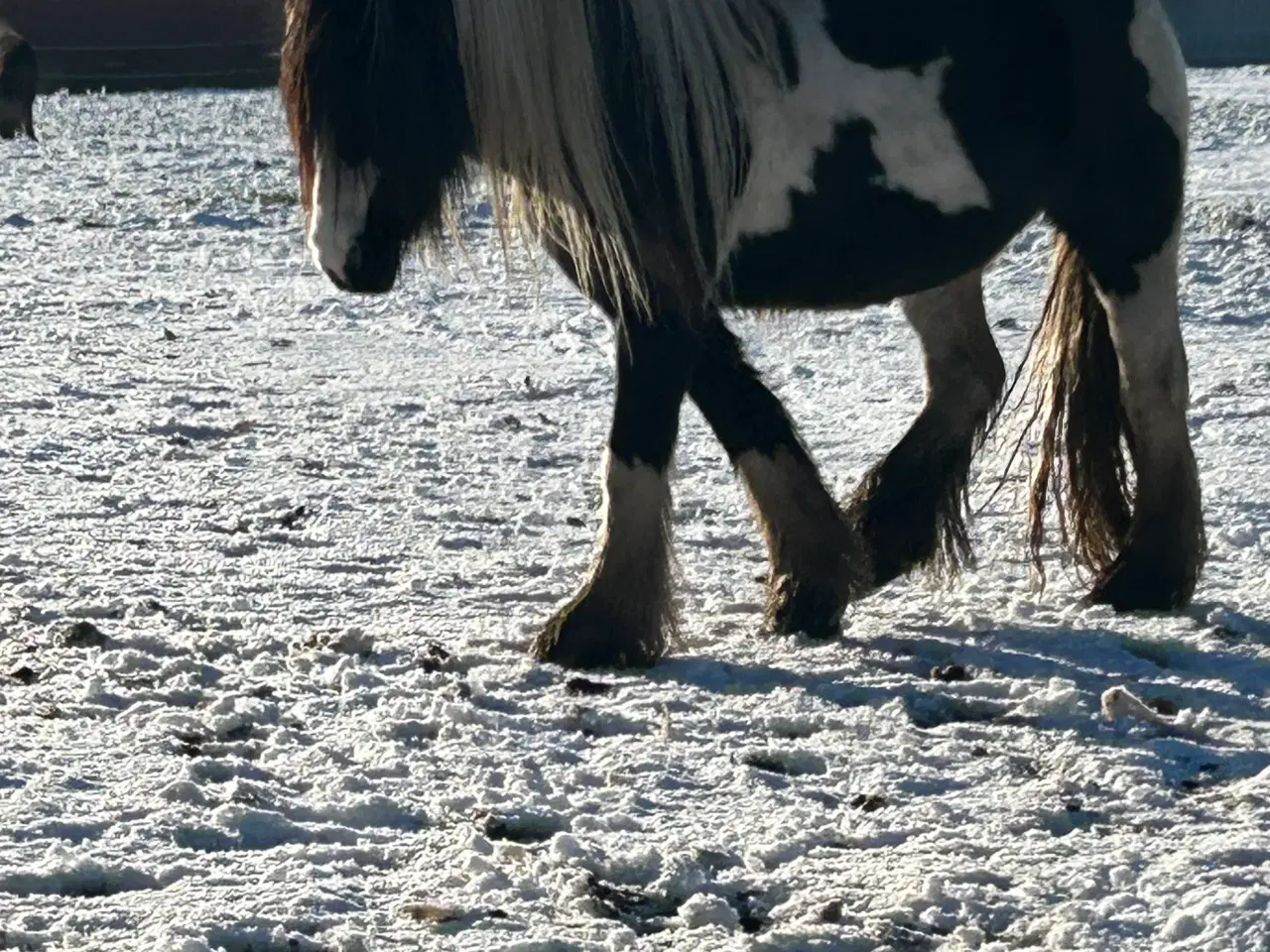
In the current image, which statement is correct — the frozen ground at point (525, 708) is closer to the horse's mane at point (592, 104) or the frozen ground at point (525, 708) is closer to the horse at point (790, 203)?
the horse at point (790, 203)

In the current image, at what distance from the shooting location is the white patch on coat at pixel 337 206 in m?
3.43

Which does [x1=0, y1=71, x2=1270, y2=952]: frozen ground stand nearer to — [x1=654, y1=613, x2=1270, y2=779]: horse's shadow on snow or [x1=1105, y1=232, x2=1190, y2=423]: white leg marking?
[x1=654, y1=613, x2=1270, y2=779]: horse's shadow on snow

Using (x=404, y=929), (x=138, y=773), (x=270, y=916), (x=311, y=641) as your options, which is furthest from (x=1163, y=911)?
(x=311, y=641)

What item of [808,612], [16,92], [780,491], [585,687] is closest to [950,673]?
[808,612]

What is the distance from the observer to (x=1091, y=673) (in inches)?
140

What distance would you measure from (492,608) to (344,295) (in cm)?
475

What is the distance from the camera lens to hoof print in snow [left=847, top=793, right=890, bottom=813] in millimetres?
2846

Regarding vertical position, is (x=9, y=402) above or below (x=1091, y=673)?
above

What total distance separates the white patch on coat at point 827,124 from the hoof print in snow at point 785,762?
1142mm

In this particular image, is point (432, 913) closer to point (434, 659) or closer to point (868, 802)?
point (868, 802)

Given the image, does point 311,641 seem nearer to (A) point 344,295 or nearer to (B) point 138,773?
(B) point 138,773

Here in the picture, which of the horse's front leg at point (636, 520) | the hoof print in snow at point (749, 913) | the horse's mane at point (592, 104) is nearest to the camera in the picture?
the hoof print in snow at point (749, 913)

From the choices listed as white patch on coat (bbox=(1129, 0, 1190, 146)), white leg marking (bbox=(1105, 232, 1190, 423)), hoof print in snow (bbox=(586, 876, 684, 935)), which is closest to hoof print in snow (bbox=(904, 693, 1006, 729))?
hoof print in snow (bbox=(586, 876, 684, 935))

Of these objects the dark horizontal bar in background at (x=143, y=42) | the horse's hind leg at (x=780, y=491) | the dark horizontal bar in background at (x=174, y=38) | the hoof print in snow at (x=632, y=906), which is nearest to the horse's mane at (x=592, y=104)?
the horse's hind leg at (x=780, y=491)
